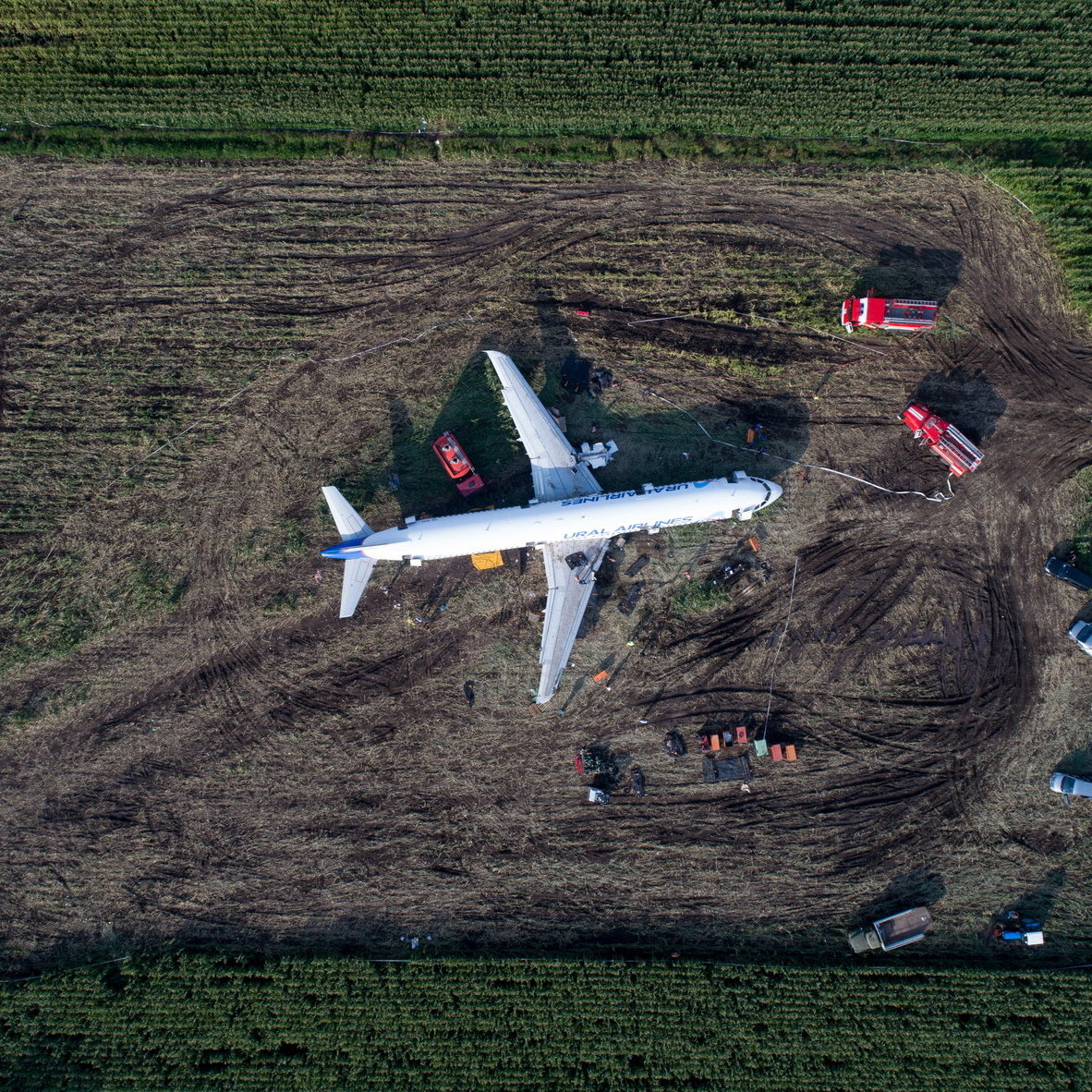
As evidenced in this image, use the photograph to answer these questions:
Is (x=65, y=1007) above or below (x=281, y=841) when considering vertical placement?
below

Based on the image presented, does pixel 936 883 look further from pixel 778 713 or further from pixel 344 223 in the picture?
pixel 344 223

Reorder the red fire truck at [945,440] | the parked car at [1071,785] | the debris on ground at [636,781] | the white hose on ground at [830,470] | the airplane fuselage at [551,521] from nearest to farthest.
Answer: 1. the airplane fuselage at [551,521]
2. the red fire truck at [945,440]
3. the parked car at [1071,785]
4. the debris on ground at [636,781]
5. the white hose on ground at [830,470]

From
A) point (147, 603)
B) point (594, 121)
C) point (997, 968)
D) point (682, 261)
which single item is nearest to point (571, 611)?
point (682, 261)

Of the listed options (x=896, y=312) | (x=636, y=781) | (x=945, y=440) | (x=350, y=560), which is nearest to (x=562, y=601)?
(x=636, y=781)

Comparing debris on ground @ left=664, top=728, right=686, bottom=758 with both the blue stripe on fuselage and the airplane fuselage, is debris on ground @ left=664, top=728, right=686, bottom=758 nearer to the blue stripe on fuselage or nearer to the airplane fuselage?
the airplane fuselage

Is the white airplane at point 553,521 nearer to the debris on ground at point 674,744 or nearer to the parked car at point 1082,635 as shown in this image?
the debris on ground at point 674,744

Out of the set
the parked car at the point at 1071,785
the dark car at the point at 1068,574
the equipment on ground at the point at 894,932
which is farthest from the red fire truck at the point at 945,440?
the equipment on ground at the point at 894,932

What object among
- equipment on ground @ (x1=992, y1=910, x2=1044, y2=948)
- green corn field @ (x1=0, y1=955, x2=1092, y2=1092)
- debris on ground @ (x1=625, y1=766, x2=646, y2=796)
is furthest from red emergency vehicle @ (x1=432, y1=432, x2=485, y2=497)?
equipment on ground @ (x1=992, y1=910, x2=1044, y2=948)
